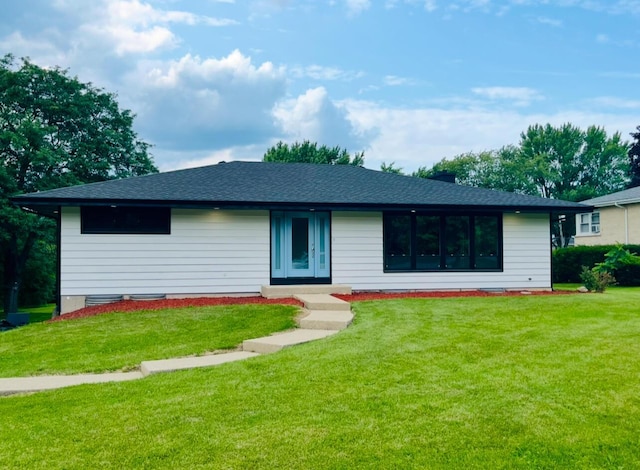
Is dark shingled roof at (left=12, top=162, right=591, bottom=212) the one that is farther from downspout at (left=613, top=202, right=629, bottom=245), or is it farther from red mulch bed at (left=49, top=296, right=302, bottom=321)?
downspout at (left=613, top=202, right=629, bottom=245)

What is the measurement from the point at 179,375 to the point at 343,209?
7.89m

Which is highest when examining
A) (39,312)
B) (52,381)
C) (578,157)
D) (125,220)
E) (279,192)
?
(578,157)

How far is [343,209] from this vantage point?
1287 cm

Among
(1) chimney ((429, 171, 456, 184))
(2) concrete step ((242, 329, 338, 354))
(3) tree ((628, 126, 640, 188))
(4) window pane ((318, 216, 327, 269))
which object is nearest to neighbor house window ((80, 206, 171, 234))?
(4) window pane ((318, 216, 327, 269))

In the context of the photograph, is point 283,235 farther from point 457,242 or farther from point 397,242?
point 457,242

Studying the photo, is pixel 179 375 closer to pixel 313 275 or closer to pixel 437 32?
pixel 313 275

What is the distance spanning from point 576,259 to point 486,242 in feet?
28.9

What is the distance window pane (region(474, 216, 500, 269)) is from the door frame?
4249mm

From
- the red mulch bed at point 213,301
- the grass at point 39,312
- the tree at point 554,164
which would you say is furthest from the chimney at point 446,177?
the tree at point 554,164

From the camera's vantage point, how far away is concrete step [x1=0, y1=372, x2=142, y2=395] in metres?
5.39

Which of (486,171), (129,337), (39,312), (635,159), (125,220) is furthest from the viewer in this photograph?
(635,159)

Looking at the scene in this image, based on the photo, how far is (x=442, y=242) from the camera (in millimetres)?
14000

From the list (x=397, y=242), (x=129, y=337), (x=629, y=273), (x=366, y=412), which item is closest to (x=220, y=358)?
(x=129, y=337)

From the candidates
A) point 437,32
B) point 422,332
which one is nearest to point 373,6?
point 437,32
